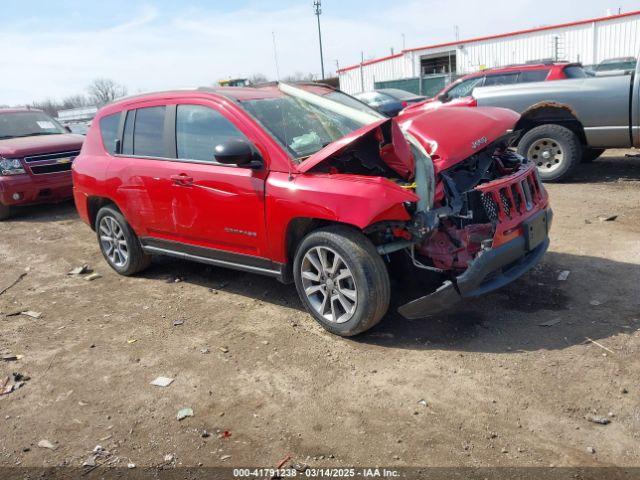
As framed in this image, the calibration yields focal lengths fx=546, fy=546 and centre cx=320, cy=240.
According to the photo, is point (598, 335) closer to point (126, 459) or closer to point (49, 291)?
point (126, 459)

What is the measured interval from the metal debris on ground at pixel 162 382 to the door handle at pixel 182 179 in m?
1.67

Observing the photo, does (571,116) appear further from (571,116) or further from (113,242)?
(113,242)

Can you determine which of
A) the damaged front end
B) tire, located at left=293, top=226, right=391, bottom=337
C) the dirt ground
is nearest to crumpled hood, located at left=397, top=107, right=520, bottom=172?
the damaged front end

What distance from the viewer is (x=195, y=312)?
15.7 feet

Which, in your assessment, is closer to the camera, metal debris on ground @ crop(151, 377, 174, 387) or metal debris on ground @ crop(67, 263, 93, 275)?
metal debris on ground @ crop(151, 377, 174, 387)

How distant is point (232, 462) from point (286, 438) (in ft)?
1.05

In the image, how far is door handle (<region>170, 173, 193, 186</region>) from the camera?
4.60 meters

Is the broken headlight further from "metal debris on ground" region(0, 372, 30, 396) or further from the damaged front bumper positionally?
the damaged front bumper

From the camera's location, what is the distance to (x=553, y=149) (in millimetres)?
8289

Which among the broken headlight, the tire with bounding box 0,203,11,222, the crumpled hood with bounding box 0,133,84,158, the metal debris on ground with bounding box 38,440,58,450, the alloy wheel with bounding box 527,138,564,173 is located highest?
the crumpled hood with bounding box 0,133,84,158

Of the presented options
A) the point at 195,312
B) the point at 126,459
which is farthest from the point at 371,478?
the point at 195,312

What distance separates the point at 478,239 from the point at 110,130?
3858 mm

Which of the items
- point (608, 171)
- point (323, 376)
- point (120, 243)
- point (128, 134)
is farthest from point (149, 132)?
point (608, 171)

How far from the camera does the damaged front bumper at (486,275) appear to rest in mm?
3617
